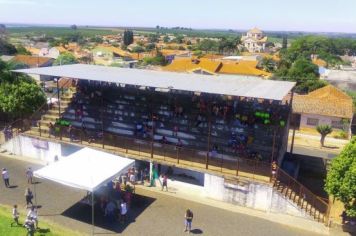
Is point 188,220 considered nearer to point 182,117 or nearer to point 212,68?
point 182,117

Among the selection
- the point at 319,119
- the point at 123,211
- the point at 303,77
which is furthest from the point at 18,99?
the point at 303,77

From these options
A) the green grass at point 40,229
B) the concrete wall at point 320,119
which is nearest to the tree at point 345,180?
the green grass at point 40,229

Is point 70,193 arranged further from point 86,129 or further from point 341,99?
point 341,99

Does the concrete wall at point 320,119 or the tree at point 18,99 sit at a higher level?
the tree at point 18,99

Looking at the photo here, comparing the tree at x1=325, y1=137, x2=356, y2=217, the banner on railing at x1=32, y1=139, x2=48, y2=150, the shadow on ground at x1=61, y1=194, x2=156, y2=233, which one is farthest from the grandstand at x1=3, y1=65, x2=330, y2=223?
the shadow on ground at x1=61, y1=194, x2=156, y2=233

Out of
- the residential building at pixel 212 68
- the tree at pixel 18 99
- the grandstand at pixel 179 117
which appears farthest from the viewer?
the residential building at pixel 212 68

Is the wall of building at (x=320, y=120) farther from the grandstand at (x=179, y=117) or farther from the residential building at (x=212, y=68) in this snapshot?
the residential building at (x=212, y=68)
